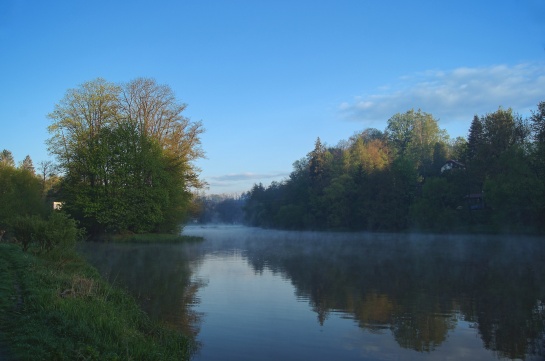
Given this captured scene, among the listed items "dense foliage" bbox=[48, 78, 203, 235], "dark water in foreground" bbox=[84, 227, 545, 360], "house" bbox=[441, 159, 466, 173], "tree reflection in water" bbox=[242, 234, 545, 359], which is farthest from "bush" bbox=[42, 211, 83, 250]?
"house" bbox=[441, 159, 466, 173]

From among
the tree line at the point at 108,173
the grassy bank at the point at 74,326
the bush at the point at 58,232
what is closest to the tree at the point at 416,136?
the tree line at the point at 108,173

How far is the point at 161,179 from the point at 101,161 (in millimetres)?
5732

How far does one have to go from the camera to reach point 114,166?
4247 cm

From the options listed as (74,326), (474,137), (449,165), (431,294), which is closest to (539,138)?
(474,137)

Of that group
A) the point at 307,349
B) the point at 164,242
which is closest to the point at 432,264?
the point at 307,349

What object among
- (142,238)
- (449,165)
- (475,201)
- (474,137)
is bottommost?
(142,238)

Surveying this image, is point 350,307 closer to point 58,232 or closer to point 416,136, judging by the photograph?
point 58,232

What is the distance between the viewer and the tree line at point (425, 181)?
158 ft

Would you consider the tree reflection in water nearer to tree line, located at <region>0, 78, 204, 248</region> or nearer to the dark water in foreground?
the dark water in foreground

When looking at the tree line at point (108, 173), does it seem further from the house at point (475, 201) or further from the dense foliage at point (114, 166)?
the house at point (475, 201)

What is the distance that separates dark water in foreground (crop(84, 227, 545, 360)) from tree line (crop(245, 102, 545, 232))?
26840 millimetres

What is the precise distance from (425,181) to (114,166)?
1643 inches

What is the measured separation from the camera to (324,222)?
265ft

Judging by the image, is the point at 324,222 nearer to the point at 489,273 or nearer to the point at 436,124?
the point at 436,124
